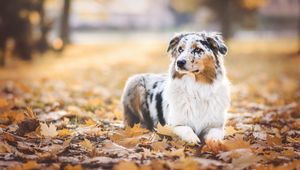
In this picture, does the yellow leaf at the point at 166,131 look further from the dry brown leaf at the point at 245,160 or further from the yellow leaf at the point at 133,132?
the dry brown leaf at the point at 245,160

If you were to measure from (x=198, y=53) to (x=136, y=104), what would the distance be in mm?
1537

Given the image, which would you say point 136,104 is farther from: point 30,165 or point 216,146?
point 30,165

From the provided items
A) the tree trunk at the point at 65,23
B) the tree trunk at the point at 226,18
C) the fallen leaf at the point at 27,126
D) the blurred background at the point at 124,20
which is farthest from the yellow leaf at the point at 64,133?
the tree trunk at the point at 226,18

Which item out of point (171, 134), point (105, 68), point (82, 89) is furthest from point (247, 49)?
point (171, 134)

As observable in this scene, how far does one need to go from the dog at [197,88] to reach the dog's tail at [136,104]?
525 millimetres

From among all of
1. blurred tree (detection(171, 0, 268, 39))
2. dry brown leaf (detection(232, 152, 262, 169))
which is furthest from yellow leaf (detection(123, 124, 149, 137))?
blurred tree (detection(171, 0, 268, 39))

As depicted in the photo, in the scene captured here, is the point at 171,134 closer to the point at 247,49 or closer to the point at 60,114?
the point at 60,114

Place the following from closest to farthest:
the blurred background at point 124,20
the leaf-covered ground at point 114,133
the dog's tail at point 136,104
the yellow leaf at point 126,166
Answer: the yellow leaf at point 126,166, the leaf-covered ground at point 114,133, the dog's tail at point 136,104, the blurred background at point 124,20

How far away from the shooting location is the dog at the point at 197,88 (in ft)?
19.2

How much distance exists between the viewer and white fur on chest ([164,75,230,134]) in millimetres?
6102

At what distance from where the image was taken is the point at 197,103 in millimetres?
6137

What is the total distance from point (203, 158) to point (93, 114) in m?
3.04

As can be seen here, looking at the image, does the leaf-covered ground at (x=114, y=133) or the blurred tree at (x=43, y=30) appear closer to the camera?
the leaf-covered ground at (x=114, y=133)

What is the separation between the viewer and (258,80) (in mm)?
14766
